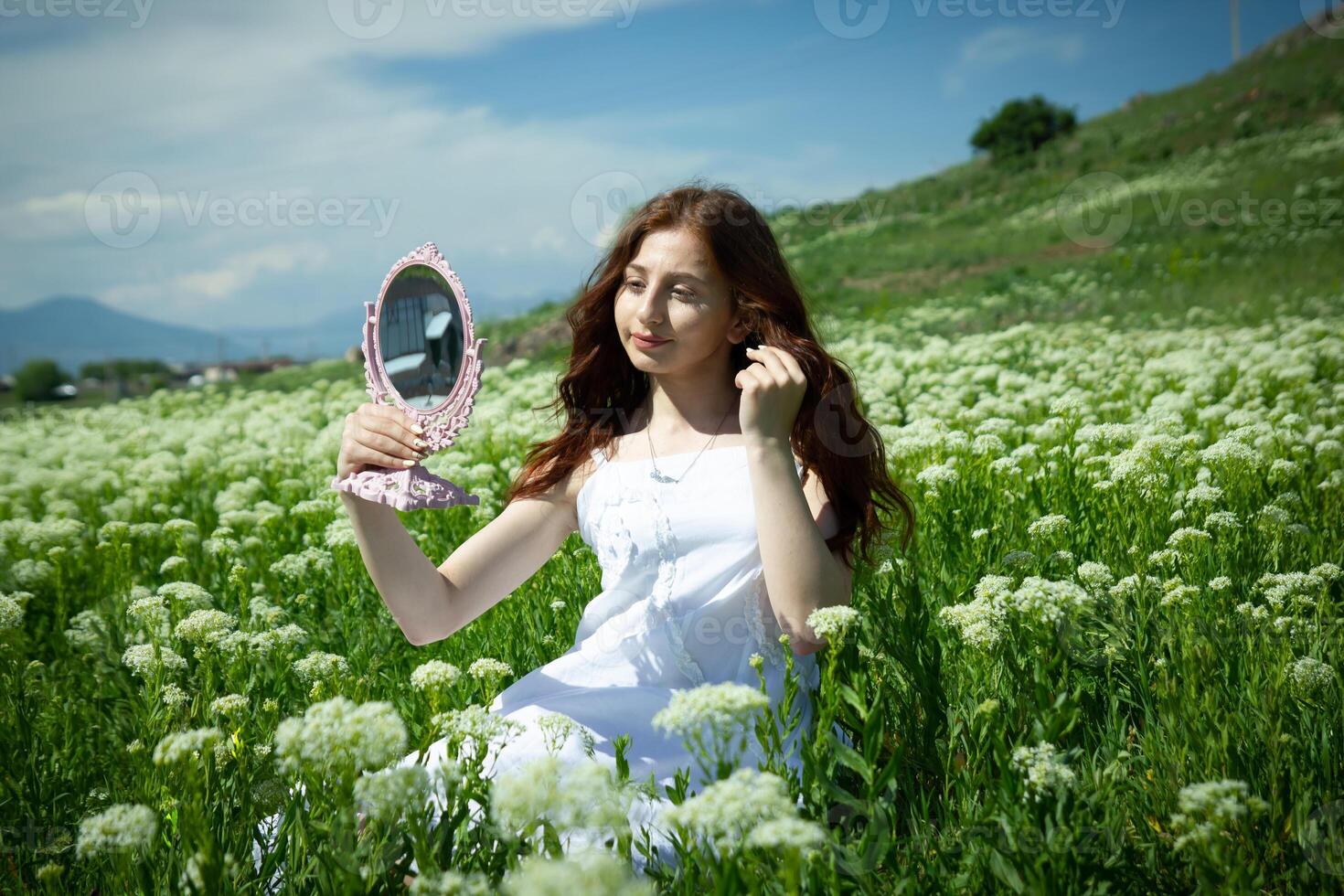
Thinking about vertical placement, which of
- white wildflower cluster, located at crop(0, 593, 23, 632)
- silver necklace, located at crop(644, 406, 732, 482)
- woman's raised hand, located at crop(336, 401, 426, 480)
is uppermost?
woman's raised hand, located at crop(336, 401, 426, 480)

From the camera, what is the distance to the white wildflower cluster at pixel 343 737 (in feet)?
5.67

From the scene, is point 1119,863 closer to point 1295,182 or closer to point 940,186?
point 1295,182

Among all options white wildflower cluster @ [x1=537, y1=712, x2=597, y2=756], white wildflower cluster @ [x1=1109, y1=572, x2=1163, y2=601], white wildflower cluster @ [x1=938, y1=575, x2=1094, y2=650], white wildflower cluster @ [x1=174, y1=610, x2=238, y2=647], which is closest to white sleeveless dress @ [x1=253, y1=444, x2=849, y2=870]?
white wildflower cluster @ [x1=537, y1=712, x2=597, y2=756]

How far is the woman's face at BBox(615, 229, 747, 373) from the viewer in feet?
9.51

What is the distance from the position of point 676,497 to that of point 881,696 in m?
1.16

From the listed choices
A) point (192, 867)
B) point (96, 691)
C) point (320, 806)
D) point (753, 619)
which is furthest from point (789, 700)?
point (96, 691)

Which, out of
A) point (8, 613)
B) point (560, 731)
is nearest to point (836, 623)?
point (560, 731)

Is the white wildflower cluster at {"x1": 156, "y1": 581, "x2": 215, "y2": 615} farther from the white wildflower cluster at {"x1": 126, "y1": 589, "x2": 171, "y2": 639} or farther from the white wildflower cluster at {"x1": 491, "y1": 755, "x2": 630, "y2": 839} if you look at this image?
the white wildflower cluster at {"x1": 491, "y1": 755, "x2": 630, "y2": 839}

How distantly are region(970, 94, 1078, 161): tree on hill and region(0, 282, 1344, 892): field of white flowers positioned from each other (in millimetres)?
55777

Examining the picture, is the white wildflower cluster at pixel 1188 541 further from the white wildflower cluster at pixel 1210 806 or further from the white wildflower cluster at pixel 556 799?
the white wildflower cluster at pixel 556 799

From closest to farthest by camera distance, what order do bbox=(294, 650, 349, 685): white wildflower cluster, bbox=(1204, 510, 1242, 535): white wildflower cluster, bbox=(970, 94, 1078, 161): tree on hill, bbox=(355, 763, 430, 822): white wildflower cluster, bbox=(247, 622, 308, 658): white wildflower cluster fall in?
1. bbox=(355, 763, 430, 822): white wildflower cluster
2. bbox=(294, 650, 349, 685): white wildflower cluster
3. bbox=(247, 622, 308, 658): white wildflower cluster
4. bbox=(1204, 510, 1242, 535): white wildflower cluster
5. bbox=(970, 94, 1078, 161): tree on hill

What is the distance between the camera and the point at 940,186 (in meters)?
44.9

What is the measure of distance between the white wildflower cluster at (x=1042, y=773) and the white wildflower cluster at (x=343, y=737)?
1178 mm

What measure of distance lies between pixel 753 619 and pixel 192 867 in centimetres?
150
